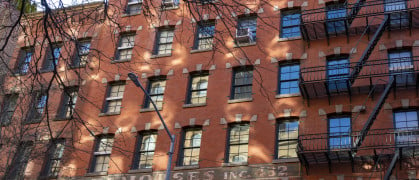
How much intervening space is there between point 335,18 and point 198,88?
7727 mm

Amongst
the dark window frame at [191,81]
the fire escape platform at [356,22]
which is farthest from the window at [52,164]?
the fire escape platform at [356,22]

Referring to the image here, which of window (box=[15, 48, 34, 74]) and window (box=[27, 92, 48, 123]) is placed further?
window (box=[27, 92, 48, 123])

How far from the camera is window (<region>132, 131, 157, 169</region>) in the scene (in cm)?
2617

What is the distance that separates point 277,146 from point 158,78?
807cm

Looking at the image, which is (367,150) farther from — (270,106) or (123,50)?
(123,50)

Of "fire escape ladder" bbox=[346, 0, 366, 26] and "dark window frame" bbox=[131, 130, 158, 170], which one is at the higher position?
"fire escape ladder" bbox=[346, 0, 366, 26]

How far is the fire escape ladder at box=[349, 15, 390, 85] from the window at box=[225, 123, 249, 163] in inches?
216

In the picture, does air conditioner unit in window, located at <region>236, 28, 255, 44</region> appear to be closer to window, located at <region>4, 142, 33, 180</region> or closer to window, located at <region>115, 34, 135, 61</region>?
window, located at <region>115, 34, 135, 61</region>

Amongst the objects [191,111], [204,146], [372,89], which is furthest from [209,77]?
[372,89]

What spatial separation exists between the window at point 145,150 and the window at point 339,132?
8.74 meters

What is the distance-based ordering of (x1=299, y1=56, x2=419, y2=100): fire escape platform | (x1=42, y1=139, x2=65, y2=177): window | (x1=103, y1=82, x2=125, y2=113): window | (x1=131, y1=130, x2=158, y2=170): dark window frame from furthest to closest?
(x1=103, y1=82, x2=125, y2=113): window < (x1=42, y1=139, x2=65, y2=177): window < (x1=131, y1=130, x2=158, y2=170): dark window frame < (x1=299, y1=56, x2=419, y2=100): fire escape platform

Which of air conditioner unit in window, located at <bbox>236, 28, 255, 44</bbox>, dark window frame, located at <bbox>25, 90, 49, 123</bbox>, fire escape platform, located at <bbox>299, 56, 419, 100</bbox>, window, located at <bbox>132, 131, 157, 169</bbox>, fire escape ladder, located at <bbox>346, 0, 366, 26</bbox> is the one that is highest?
fire escape ladder, located at <bbox>346, 0, 366, 26</bbox>

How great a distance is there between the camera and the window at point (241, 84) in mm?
26250

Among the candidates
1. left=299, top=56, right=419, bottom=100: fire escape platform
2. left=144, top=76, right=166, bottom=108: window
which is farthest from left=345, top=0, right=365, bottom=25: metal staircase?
left=144, top=76, right=166, bottom=108: window
